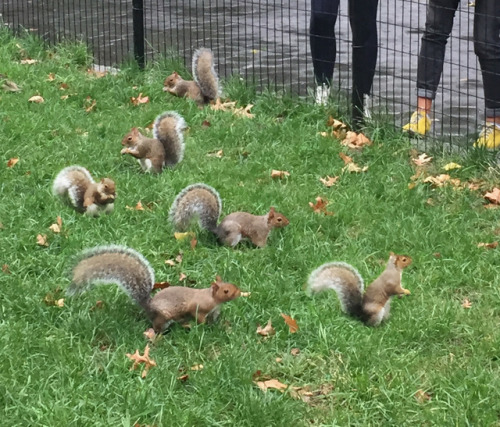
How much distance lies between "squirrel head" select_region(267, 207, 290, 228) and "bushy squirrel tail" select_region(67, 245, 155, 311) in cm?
97

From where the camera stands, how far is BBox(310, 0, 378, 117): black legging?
20.6ft

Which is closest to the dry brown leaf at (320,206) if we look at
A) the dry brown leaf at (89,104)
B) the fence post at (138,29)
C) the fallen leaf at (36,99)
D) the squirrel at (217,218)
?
the squirrel at (217,218)

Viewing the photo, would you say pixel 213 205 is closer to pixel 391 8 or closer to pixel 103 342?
pixel 103 342

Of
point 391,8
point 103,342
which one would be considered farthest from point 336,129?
point 391,8

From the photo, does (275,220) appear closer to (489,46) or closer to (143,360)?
(143,360)

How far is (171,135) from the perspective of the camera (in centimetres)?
559

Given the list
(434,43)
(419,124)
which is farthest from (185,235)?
(434,43)

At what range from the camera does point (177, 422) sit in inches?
123

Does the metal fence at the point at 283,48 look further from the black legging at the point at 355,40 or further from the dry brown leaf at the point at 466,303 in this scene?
the dry brown leaf at the point at 466,303

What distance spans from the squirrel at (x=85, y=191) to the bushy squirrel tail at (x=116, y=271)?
111cm

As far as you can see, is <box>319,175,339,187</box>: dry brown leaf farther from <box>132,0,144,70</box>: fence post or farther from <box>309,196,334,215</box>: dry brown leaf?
<box>132,0,144,70</box>: fence post

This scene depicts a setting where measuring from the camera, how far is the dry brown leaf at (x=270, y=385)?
3.35 metres

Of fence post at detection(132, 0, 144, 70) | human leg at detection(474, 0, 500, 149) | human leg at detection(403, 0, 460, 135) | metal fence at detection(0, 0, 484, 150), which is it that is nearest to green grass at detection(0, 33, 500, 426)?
human leg at detection(403, 0, 460, 135)

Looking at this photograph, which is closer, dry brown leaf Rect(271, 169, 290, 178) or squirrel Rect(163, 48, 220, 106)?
dry brown leaf Rect(271, 169, 290, 178)
